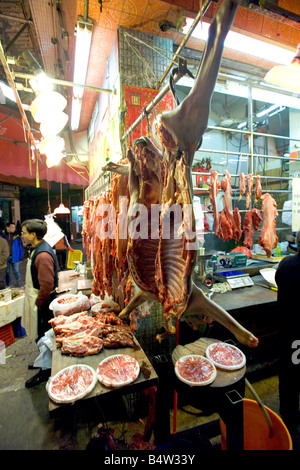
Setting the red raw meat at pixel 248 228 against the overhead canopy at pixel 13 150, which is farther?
the overhead canopy at pixel 13 150

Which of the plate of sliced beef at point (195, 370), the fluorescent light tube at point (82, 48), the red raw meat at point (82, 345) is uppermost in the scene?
the fluorescent light tube at point (82, 48)

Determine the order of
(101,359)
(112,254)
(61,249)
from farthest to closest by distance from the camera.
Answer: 1. (61,249)
2. (112,254)
3. (101,359)

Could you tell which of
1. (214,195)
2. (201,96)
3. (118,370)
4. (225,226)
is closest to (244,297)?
(225,226)

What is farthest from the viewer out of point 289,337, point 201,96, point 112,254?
point 289,337

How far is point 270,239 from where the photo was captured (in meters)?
4.11

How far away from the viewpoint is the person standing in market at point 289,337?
289cm

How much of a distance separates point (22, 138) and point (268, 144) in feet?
35.3

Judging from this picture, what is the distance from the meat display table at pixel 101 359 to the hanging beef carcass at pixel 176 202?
0.81m

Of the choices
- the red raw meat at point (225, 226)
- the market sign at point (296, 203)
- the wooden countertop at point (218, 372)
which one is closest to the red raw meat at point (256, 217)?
the market sign at point (296, 203)

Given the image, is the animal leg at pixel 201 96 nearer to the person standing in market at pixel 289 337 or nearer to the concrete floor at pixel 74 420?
the person standing in market at pixel 289 337

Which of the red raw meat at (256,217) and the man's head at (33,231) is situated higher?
the red raw meat at (256,217)

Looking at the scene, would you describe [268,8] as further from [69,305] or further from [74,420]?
[74,420]

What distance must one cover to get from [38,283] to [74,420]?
2309 mm

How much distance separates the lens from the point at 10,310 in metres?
5.27
